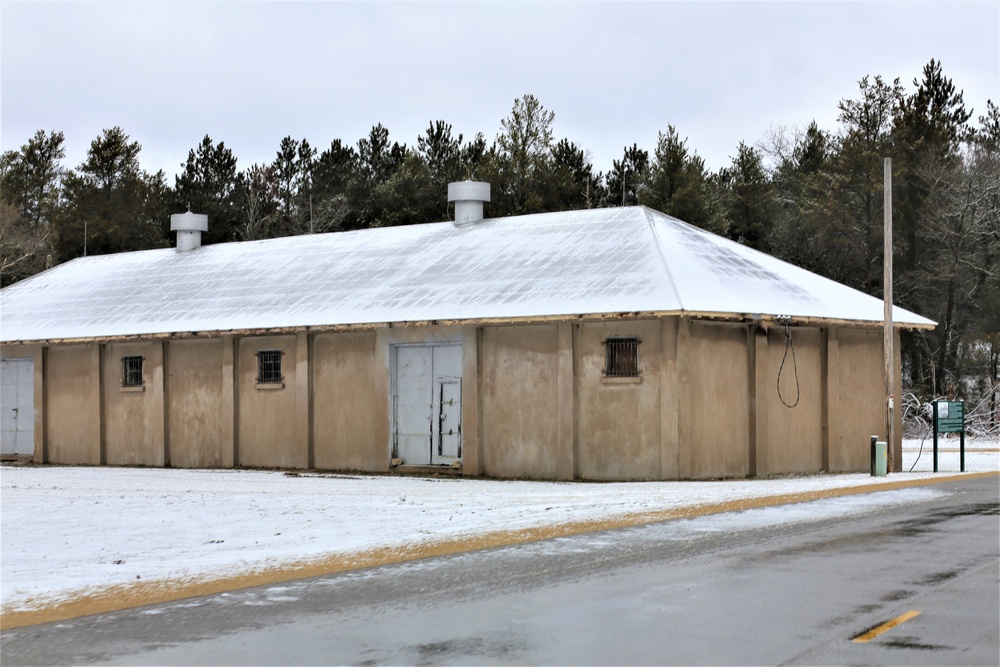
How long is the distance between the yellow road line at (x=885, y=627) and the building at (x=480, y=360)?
13.1 m

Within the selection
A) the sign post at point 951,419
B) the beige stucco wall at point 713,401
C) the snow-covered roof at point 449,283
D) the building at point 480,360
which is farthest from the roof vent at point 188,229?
the sign post at point 951,419

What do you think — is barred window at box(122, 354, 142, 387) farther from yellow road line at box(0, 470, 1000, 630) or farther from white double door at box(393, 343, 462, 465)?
yellow road line at box(0, 470, 1000, 630)

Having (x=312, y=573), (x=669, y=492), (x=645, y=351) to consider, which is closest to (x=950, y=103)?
(x=645, y=351)

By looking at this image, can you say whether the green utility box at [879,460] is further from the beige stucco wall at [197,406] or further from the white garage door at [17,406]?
the white garage door at [17,406]

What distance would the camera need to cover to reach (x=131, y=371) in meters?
30.5

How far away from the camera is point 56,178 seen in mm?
71812

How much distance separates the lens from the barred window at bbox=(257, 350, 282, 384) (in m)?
28.1

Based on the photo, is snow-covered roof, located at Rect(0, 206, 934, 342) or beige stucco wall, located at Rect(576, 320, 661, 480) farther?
snow-covered roof, located at Rect(0, 206, 934, 342)

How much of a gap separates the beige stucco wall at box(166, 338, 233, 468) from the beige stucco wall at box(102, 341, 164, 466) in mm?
331

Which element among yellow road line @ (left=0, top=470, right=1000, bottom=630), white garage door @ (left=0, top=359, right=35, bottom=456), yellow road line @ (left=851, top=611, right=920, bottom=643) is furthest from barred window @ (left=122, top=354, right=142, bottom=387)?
yellow road line @ (left=851, top=611, right=920, bottom=643)

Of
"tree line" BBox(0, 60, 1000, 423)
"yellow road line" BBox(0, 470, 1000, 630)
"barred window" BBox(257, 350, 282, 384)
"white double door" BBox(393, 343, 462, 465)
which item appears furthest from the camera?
"tree line" BBox(0, 60, 1000, 423)

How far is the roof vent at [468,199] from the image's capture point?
1237 inches

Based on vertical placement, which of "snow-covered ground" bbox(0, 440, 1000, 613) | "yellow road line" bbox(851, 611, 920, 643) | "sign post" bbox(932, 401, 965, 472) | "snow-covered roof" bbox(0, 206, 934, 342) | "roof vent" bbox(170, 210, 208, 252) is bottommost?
"snow-covered ground" bbox(0, 440, 1000, 613)

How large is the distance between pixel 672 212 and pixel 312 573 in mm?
45285
